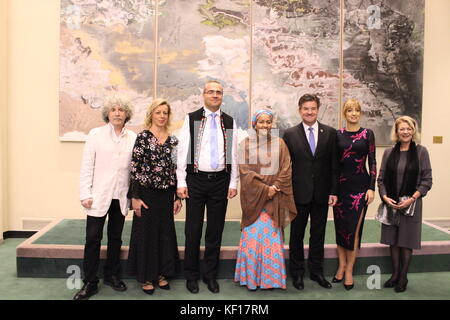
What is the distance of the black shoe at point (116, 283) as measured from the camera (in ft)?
10.1

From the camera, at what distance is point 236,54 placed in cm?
461

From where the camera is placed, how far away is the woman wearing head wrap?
2973 mm

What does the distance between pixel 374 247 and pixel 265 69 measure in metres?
2.40

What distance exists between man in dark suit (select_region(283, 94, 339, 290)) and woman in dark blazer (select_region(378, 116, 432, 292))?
49 cm

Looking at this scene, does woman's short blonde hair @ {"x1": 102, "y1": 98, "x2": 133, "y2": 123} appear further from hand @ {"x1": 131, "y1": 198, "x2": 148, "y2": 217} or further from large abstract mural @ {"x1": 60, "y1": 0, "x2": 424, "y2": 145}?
large abstract mural @ {"x1": 60, "y1": 0, "x2": 424, "y2": 145}

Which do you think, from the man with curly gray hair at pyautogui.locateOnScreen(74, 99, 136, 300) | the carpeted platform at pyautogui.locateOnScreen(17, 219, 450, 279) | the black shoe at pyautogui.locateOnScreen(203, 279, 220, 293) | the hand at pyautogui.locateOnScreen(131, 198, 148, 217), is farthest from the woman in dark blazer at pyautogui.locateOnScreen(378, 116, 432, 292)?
the man with curly gray hair at pyautogui.locateOnScreen(74, 99, 136, 300)

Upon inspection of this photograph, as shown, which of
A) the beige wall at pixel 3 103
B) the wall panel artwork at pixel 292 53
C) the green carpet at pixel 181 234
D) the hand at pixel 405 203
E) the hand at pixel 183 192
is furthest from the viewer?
the wall panel artwork at pixel 292 53

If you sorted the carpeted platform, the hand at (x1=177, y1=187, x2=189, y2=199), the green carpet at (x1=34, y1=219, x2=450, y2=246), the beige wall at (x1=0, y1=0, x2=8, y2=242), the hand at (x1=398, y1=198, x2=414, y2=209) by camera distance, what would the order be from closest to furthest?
1. the hand at (x1=177, y1=187, x2=189, y2=199)
2. the hand at (x1=398, y1=198, x2=414, y2=209)
3. the carpeted platform
4. the green carpet at (x1=34, y1=219, x2=450, y2=246)
5. the beige wall at (x1=0, y1=0, x2=8, y2=242)

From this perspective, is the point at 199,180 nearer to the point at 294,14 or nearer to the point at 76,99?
the point at 76,99

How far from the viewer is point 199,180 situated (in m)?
2.99

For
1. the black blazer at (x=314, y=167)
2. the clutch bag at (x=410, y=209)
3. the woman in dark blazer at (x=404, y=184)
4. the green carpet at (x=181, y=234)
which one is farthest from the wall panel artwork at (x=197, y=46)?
the clutch bag at (x=410, y=209)

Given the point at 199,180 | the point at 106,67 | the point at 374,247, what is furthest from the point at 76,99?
the point at 374,247

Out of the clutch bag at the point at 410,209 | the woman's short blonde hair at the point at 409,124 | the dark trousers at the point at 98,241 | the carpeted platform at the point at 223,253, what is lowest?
the carpeted platform at the point at 223,253

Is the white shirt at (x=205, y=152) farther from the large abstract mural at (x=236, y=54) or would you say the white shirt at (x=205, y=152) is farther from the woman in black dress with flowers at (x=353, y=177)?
the large abstract mural at (x=236, y=54)
